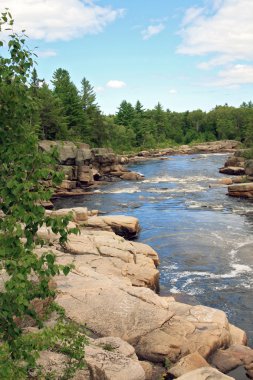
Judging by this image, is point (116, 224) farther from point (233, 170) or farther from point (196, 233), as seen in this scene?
point (233, 170)

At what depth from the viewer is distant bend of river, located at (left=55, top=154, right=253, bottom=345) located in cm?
1809

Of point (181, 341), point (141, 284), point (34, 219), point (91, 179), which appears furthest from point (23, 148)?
point (91, 179)

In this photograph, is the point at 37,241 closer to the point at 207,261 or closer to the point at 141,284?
the point at 141,284

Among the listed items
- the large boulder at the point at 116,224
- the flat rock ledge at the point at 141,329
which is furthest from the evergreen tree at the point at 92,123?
the flat rock ledge at the point at 141,329

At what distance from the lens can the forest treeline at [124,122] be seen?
6134cm

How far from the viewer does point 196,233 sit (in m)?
28.1

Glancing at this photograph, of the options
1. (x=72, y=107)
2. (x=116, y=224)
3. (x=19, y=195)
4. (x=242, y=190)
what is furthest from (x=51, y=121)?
(x=19, y=195)

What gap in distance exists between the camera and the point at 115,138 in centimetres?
9888

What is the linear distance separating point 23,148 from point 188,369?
720 cm

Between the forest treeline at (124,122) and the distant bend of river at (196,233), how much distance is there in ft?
35.2

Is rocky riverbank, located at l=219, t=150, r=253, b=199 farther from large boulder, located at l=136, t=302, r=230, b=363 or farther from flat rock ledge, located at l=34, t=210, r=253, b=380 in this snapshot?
large boulder, located at l=136, t=302, r=230, b=363

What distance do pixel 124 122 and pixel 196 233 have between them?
299ft

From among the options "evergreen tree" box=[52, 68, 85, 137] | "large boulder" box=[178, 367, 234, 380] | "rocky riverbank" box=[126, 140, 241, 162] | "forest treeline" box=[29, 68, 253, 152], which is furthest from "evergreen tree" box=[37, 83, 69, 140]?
"large boulder" box=[178, 367, 234, 380]

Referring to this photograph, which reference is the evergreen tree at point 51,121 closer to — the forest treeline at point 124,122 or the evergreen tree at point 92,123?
the forest treeline at point 124,122
